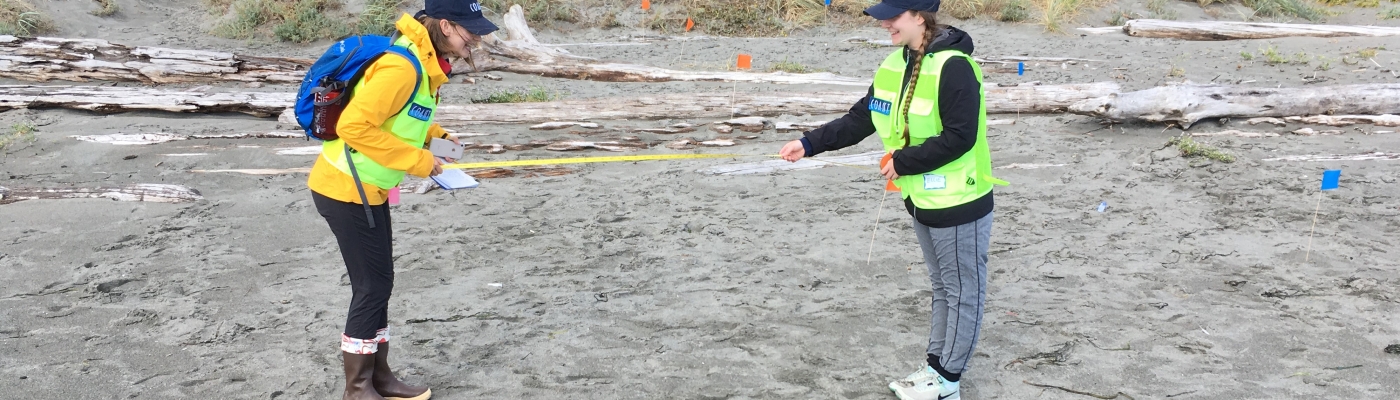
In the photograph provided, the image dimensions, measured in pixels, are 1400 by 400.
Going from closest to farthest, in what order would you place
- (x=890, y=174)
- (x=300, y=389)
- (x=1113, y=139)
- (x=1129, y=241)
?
(x=890, y=174)
(x=300, y=389)
(x=1129, y=241)
(x=1113, y=139)

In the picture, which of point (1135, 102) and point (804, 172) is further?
point (1135, 102)

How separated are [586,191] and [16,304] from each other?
3.35 m

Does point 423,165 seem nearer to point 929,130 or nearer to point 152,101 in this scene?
point 929,130

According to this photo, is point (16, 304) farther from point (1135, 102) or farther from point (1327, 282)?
point (1135, 102)

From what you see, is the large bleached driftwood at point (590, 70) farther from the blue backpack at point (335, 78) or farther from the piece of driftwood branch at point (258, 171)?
the blue backpack at point (335, 78)

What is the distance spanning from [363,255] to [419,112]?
1.82 feet

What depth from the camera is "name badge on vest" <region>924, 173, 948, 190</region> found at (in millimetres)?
2932

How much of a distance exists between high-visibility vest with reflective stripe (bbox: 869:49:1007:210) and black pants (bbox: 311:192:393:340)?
5.94 ft

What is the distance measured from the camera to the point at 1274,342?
4.00m

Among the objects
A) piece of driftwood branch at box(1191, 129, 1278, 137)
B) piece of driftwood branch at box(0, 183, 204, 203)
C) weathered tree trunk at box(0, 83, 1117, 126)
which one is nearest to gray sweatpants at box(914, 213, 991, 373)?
piece of driftwood branch at box(0, 183, 204, 203)

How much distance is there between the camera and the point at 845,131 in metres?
3.33

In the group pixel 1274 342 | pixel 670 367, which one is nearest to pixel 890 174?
pixel 670 367

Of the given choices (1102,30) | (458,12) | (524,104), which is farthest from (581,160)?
(1102,30)

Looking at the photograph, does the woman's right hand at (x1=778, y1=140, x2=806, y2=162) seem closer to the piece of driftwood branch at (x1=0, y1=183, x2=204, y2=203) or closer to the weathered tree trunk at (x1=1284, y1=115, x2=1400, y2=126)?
the piece of driftwood branch at (x1=0, y1=183, x2=204, y2=203)
